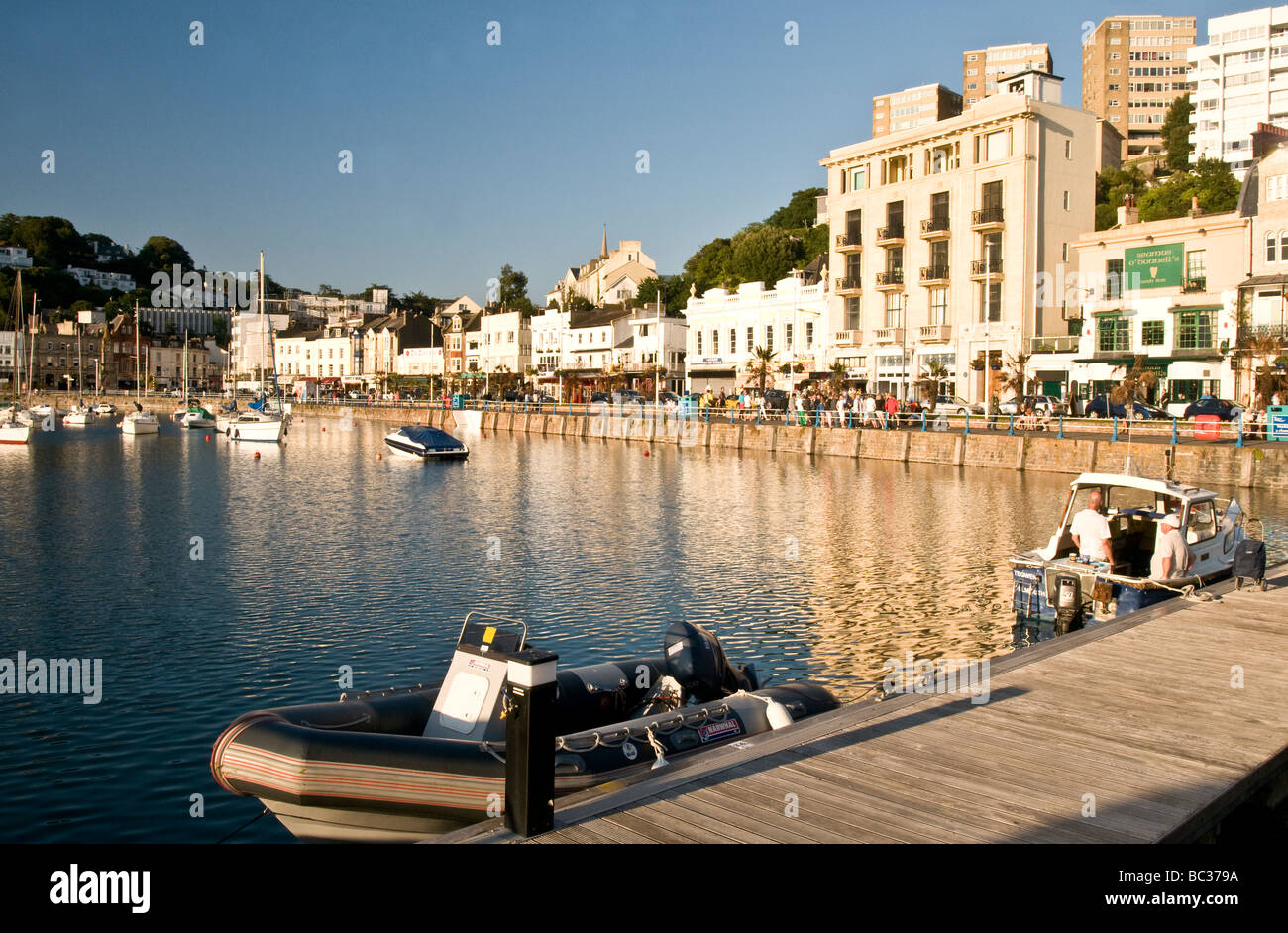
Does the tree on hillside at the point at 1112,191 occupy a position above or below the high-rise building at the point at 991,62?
below

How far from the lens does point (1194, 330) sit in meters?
49.1

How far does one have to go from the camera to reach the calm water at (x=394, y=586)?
11609 millimetres

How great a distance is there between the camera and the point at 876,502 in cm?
3366

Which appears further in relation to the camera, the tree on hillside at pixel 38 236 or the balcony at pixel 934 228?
the tree on hillside at pixel 38 236

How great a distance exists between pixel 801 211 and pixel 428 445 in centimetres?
7301

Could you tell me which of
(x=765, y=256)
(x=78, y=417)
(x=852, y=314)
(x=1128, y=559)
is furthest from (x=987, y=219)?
(x=78, y=417)

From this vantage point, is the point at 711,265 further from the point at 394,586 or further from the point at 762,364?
the point at 394,586

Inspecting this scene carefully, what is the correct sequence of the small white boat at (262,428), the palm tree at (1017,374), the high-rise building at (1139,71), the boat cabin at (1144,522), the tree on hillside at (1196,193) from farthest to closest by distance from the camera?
the high-rise building at (1139,71) < the tree on hillside at (1196,193) < the small white boat at (262,428) < the palm tree at (1017,374) < the boat cabin at (1144,522)

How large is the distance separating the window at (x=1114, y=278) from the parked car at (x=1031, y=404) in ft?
21.2

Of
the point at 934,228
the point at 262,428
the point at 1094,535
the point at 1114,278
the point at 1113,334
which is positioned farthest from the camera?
the point at 262,428

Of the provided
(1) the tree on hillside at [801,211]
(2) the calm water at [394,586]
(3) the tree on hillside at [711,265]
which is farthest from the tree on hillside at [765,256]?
(2) the calm water at [394,586]

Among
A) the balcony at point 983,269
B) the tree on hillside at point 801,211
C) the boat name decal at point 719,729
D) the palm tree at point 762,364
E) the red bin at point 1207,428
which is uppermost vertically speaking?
the tree on hillside at point 801,211

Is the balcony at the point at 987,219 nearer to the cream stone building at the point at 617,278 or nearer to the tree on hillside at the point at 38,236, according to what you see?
the cream stone building at the point at 617,278

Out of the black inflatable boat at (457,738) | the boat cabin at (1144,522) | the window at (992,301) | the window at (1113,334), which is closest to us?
the black inflatable boat at (457,738)
